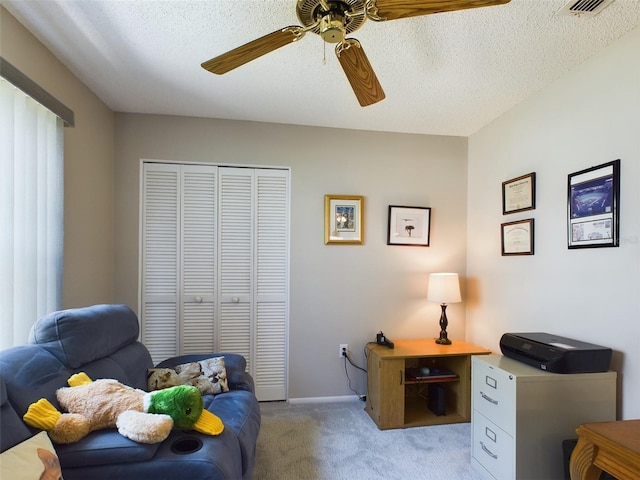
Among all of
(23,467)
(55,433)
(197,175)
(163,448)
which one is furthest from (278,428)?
(197,175)

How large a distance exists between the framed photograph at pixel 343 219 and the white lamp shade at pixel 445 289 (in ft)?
2.38

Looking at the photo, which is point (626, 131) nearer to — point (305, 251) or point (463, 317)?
point (463, 317)

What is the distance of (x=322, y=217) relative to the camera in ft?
9.76

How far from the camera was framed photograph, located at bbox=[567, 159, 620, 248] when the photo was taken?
1.75 meters

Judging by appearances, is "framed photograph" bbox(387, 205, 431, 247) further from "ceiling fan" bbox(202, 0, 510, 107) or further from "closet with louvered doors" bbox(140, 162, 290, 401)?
"ceiling fan" bbox(202, 0, 510, 107)

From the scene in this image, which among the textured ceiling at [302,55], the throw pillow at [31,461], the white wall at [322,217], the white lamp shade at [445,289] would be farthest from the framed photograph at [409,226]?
the throw pillow at [31,461]

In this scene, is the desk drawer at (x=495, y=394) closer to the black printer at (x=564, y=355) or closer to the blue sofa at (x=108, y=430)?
the black printer at (x=564, y=355)

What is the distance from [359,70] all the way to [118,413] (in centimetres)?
178

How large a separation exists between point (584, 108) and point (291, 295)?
94.8 inches

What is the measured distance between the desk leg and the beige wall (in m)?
2.75

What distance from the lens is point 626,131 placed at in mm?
1721

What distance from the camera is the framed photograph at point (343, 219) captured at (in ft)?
9.71

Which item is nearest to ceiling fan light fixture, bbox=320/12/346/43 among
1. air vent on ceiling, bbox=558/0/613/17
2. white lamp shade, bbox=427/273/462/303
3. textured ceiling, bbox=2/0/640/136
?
textured ceiling, bbox=2/0/640/136

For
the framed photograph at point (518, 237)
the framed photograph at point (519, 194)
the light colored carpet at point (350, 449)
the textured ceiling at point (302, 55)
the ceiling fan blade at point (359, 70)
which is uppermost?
the textured ceiling at point (302, 55)
